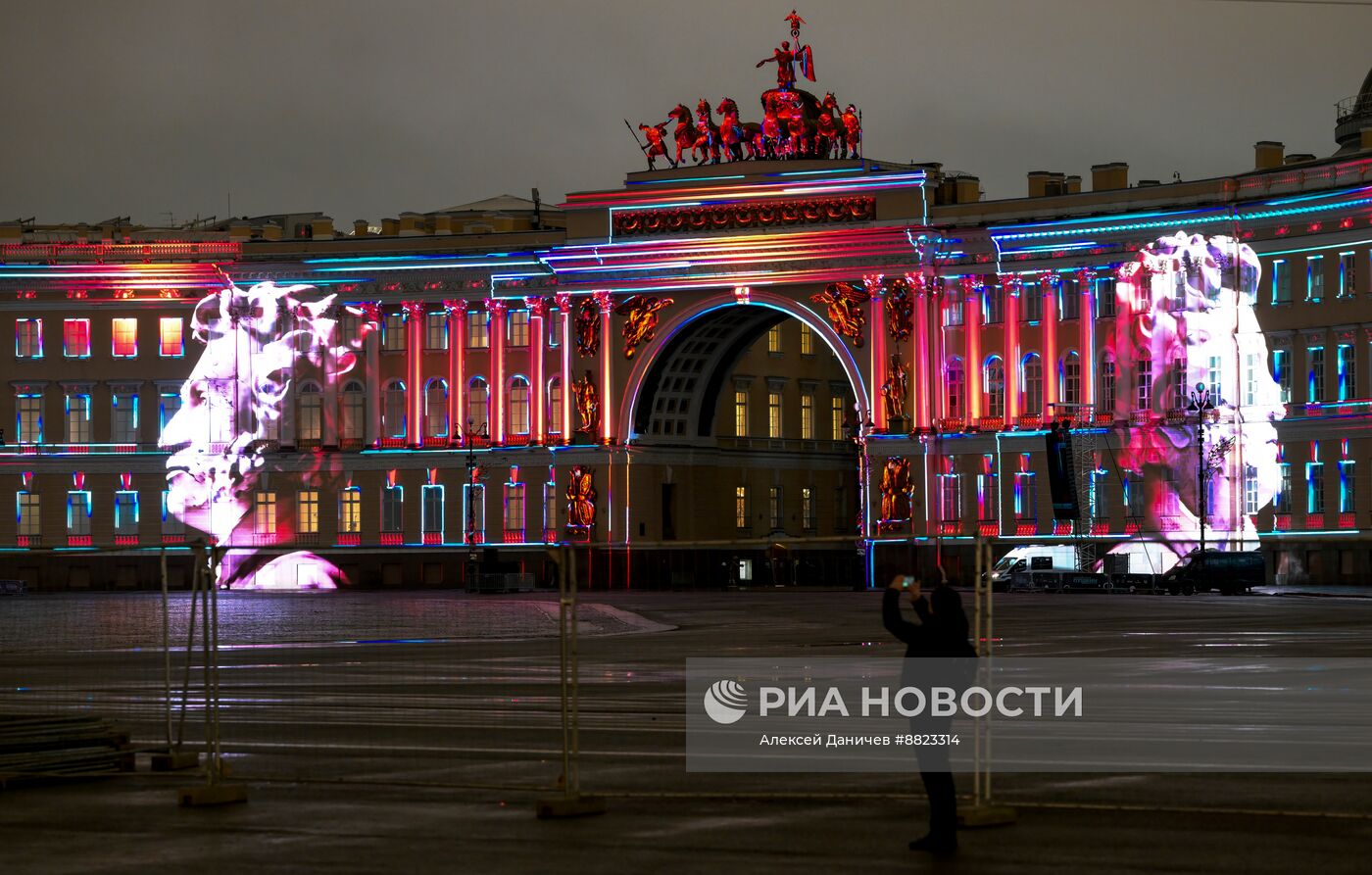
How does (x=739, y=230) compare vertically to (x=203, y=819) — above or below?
above

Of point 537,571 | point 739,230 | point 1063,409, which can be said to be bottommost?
point 537,571

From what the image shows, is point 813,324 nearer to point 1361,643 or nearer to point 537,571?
point 537,571

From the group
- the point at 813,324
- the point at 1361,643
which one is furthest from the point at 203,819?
the point at 813,324

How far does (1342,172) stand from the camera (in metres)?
79.9

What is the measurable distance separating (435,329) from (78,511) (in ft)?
58.5

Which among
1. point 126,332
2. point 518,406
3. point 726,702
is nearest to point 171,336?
point 126,332

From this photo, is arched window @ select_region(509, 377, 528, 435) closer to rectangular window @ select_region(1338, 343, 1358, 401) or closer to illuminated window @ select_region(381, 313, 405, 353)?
illuminated window @ select_region(381, 313, 405, 353)

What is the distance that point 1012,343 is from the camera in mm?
88938

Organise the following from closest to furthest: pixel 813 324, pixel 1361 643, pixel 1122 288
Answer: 1. pixel 1361 643
2. pixel 1122 288
3. pixel 813 324

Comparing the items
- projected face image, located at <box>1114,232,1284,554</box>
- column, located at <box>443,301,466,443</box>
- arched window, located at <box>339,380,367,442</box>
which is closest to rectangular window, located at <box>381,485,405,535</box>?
arched window, located at <box>339,380,367,442</box>

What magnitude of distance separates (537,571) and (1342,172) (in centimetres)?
3528

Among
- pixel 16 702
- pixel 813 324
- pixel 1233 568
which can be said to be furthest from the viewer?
pixel 813 324

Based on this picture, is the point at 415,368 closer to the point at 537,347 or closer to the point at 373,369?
the point at 373,369

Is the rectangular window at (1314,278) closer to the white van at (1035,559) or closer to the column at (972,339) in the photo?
the white van at (1035,559)
